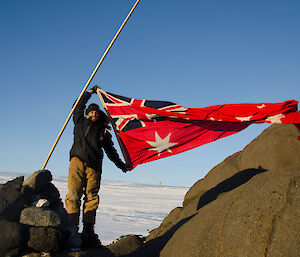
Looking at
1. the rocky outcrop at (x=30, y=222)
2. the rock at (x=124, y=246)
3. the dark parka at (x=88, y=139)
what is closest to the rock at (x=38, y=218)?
the rocky outcrop at (x=30, y=222)

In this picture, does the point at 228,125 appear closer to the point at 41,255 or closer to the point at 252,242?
the point at 252,242

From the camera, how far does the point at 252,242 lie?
552 centimetres

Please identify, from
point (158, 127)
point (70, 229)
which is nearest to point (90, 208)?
point (70, 229)

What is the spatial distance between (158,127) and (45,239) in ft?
12.7

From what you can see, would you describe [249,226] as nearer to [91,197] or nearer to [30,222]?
[91,197]

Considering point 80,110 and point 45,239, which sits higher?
point 80,110

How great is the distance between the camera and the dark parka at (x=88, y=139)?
7418 millimetres

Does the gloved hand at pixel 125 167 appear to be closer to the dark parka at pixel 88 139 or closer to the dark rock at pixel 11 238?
the dark parka at pixel 88 139

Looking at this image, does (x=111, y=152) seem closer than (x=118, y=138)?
Yes

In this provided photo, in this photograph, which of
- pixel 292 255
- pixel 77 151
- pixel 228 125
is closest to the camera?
pixel 292 255

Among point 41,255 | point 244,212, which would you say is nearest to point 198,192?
point 244,212

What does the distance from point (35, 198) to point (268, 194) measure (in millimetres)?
4471

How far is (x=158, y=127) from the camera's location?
8.52 meters

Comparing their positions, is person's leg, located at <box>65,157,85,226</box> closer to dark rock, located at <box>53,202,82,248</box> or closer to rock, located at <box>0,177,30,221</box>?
dark rock, located at <box>53,202,82,248</box>
